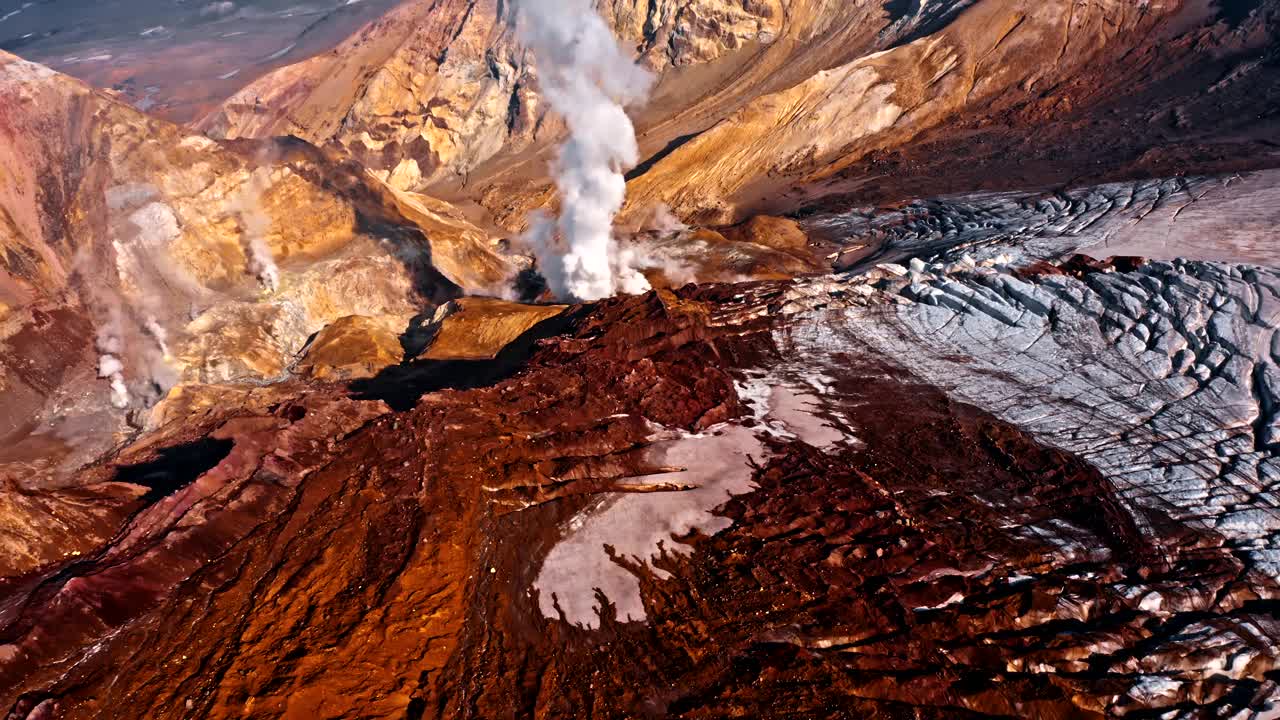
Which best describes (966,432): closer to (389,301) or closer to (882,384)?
(882,384)

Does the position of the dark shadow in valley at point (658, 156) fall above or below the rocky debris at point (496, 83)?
below

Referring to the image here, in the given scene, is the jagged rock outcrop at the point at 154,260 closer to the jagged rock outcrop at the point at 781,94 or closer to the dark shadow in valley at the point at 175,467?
the dark shadow in valley at the point at 175,467

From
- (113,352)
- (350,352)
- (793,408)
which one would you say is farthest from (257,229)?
(793,408)

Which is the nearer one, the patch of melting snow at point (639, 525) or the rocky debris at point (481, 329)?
the patch of melting snow at point (639, 525)

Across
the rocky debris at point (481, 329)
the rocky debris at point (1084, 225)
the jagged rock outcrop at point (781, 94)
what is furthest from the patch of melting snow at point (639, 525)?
the jagged rock outcrop at point (781, 94)

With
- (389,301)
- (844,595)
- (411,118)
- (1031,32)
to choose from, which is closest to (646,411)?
(844,595)

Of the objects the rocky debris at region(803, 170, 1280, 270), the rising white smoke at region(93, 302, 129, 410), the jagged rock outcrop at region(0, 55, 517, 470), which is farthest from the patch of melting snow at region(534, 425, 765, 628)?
the rising white smoke at region(93, 302, 129, 410)

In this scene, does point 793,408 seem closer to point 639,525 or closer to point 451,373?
point 639,525
